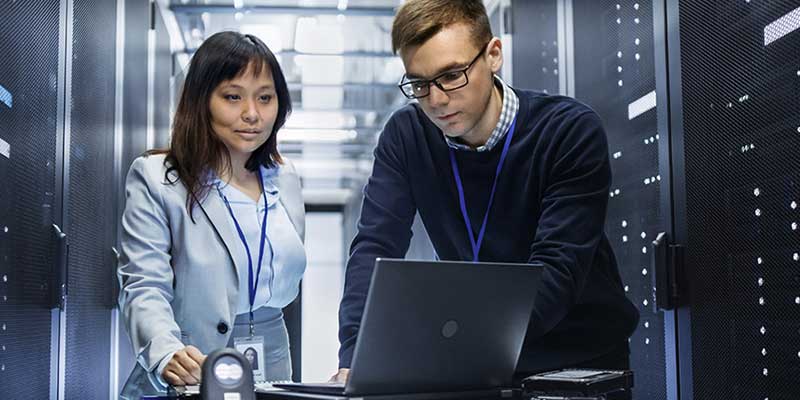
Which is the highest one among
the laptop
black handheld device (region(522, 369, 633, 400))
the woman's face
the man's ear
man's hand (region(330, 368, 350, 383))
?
the man's ear

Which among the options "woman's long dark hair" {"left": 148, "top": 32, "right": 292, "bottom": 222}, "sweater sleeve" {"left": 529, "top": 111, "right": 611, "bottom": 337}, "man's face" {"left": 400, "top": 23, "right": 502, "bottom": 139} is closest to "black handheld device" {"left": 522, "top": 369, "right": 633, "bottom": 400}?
"sweater sleeve" {"left": 529, "top": 111, "right": 611, "bottom": 337}

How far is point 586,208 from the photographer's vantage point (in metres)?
1.84

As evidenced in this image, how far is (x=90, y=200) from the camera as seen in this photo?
3244mm

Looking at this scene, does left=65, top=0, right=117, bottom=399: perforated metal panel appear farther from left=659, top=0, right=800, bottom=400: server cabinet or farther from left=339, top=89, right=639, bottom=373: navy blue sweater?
left=659, top=0, right=800, bottom=400: server cabinet

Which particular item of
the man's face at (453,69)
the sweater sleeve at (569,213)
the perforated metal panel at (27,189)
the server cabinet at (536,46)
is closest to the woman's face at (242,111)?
the man's face at (453,69)

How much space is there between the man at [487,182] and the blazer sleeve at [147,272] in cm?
37

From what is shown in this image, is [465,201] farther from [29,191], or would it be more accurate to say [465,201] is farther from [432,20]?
[29,191]

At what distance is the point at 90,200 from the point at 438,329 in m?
2.17

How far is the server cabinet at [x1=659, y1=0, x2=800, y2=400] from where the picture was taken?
1944 millimetres

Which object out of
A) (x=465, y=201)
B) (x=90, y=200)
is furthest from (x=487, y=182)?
(x=90, y=200)

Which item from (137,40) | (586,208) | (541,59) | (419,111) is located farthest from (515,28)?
(586,208)

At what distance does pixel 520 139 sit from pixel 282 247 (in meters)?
0.59

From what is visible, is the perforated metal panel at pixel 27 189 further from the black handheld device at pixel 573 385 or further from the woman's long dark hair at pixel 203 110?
the black handheld device at pixel 573 385

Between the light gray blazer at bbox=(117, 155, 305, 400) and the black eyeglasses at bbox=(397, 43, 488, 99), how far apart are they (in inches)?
20.2
